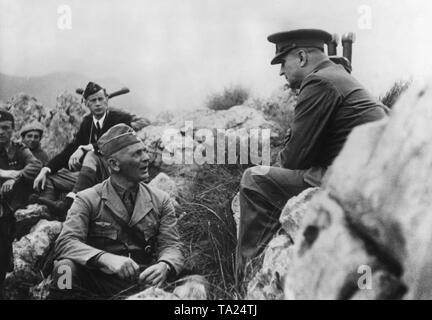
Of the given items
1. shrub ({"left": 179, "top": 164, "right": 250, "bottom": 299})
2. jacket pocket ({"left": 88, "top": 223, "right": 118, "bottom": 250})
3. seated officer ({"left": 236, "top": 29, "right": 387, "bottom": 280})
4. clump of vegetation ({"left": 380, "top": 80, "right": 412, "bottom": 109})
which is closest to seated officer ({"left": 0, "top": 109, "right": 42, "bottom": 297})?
jacket pocket ({"left": 88, "top": 223, "right": 118, "bottom": 250})

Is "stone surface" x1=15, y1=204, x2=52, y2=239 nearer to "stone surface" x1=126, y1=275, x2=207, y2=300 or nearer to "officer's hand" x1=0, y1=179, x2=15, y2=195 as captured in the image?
"officer's hand" x1=0, y1=179, x2=15, y2=195

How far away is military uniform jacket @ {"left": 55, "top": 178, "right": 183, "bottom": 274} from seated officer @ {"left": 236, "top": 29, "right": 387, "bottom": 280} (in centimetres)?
71

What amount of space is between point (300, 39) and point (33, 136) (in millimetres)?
2646

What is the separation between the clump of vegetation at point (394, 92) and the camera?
6.21 metres

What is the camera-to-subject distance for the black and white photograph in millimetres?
5570

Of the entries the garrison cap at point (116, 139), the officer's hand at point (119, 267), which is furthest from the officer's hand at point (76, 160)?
the officer's hand at point (119, 267)

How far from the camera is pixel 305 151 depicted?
5.48 metres

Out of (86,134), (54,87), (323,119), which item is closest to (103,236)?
(86,134)

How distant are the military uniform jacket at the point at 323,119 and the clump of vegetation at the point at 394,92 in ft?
2.07

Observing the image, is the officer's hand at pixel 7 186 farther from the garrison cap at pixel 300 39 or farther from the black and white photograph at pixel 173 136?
the garrison cap at pixel 300 39

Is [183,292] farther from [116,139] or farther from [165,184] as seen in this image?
[116,139]

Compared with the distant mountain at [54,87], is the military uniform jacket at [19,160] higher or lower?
lower

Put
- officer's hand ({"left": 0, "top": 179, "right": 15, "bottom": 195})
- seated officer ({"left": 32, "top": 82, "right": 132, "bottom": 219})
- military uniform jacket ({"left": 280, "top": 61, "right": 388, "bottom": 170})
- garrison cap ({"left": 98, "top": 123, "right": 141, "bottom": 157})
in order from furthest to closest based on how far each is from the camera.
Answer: officer's hand ({"left": 0, "top": 179, "right": 15, "bottom": 195})
seated officer ({"left": 32, "top": 82, "right": 132, "bottom": 219})
garrison cap ({"left": 98, "top": 123, "right": 141, "bottom": 157})
military uniform jacket ({"left": 280, "top": 61, "right": 388, "bottom": 170})
